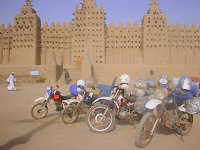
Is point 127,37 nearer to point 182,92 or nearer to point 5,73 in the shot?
point 5,73

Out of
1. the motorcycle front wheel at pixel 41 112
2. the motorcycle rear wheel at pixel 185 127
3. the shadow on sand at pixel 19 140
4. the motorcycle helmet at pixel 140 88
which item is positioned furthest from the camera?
the motorcycle front wheel at pixel 41 112

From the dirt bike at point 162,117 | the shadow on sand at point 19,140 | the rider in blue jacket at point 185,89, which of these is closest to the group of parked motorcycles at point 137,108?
the dirt bike at point 162,117

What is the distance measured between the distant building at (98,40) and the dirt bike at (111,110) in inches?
766

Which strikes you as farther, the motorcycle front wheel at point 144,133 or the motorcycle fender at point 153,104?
the motorcycle fender at point 153,104

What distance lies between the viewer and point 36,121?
481cm

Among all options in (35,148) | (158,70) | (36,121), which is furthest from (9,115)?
(158,70)

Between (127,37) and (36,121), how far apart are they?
22.4m

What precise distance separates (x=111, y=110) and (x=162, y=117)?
1.08 metres

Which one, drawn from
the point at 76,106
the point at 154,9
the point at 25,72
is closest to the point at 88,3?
the point at 154,9

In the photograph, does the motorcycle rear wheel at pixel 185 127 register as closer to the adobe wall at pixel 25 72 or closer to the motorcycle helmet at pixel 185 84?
the motorcycle helmet at pixel 185 84

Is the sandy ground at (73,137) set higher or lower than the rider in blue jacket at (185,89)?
lower

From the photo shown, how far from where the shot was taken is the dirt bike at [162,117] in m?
3.30

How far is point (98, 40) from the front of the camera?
2403cm

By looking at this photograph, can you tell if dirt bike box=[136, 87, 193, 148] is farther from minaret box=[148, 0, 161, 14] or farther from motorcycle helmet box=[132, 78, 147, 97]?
minaret box=[148, 0, 161, 14]
